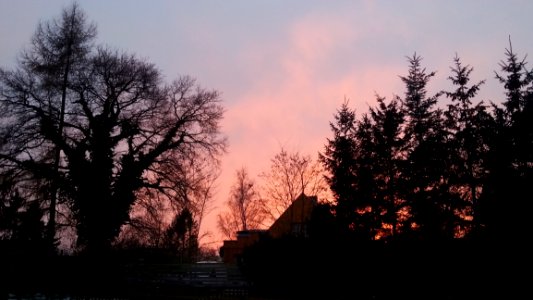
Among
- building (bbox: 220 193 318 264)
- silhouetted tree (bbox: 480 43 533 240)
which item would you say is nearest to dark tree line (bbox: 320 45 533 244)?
silhouetted tree (bbox: 480 43 533 240)

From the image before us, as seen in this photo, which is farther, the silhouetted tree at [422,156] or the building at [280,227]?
the building at [280,227]

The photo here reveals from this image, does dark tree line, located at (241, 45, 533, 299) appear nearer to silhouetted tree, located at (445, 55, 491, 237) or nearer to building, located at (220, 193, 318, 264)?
silhouetted tree, located at (445, 55, 491, 237)

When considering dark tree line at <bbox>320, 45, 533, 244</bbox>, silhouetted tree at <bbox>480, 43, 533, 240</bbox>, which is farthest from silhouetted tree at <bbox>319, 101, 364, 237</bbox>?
silhouetted tree at <bbox>480, 43, 533, 240</bbox>

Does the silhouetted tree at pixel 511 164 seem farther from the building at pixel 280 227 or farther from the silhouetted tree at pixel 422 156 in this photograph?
the building at pixel 280 227

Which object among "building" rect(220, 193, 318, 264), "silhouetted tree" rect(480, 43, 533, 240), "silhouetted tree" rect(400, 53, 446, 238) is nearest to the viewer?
"silhouetted tree" rect(480, 43, 533, 240)

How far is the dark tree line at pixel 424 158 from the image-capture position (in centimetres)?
2575

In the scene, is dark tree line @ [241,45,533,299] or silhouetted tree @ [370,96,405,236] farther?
silhouetted tree @ [370,96,405,236]

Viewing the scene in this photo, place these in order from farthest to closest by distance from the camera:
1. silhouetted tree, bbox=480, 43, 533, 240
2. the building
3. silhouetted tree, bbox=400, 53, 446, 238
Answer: the building → silhouetted tree, bbox=400, 53, 446, 238 → silhouetted tree, bbox=480, 43, 533, 240

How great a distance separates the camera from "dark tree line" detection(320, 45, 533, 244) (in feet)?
84.5

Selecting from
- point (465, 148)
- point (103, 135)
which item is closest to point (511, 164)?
point (465, 148)

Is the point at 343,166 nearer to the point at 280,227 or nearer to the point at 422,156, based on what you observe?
the point at 422,156

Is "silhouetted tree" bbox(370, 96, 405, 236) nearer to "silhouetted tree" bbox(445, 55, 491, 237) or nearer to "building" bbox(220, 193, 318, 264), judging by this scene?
"silhouetted tree" bbox(445, 55, 491, 237)

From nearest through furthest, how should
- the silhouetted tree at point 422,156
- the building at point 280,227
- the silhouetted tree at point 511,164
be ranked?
the silhouetted tree at point 511,164, the silhouetted tree at point 422,156, the building at point 280,227

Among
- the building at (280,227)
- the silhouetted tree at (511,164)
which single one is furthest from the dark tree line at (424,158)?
the building at (280,227)
